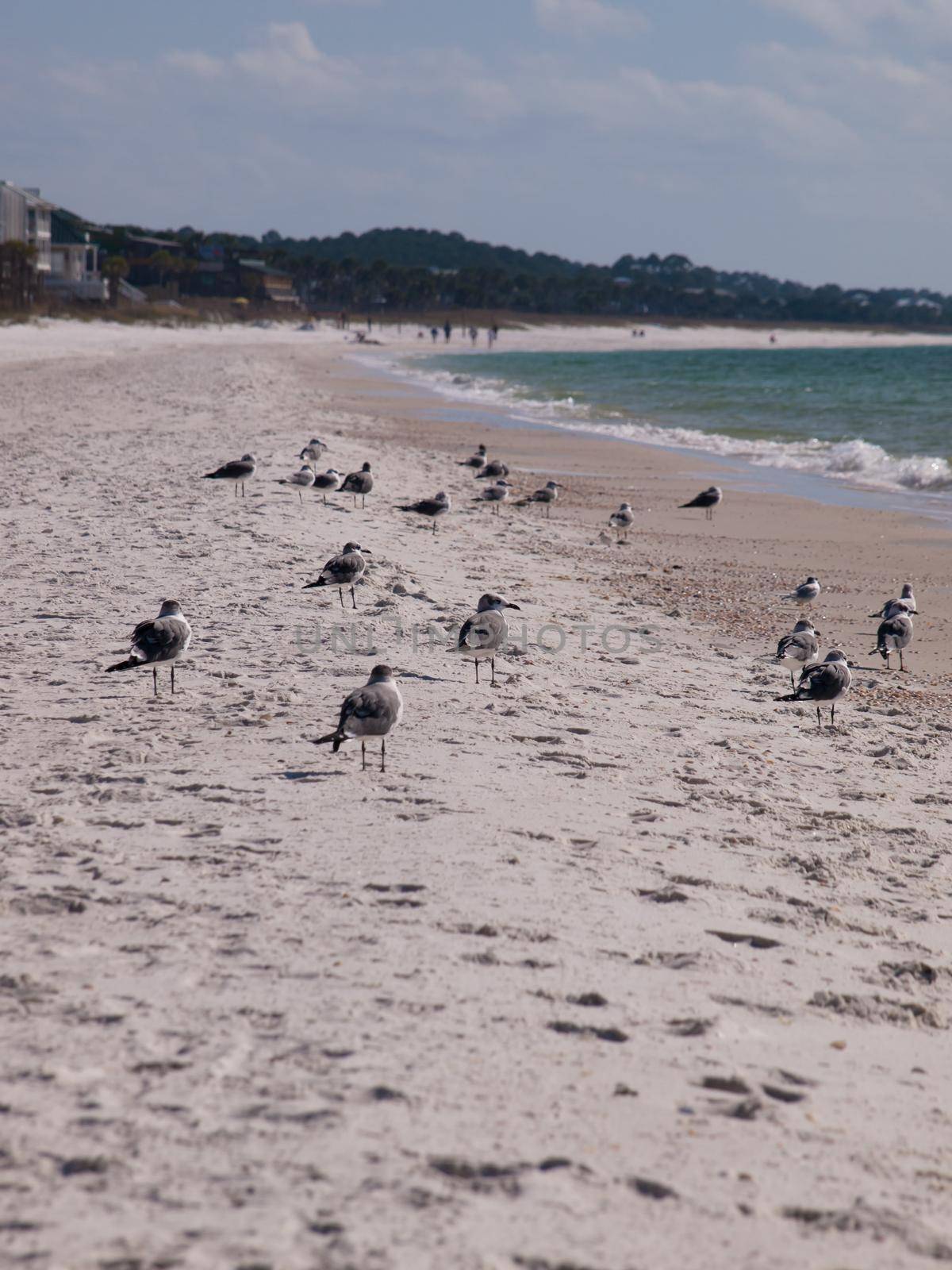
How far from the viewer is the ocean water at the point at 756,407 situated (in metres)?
25.9

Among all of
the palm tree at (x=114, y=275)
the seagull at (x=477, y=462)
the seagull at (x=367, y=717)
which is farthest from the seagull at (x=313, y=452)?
the palm tree at (x=114, y=275)

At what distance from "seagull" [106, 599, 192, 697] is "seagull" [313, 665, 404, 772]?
144 centimetres

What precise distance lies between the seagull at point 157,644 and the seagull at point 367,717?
144 centimetres

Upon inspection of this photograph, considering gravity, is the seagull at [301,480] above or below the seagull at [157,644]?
above

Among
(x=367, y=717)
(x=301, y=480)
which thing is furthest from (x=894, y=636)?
(x=301, y=480)

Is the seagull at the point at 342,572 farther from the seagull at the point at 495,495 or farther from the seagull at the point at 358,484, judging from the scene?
the seagull at the point at 495,495

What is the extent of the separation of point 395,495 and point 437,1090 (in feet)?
46.3

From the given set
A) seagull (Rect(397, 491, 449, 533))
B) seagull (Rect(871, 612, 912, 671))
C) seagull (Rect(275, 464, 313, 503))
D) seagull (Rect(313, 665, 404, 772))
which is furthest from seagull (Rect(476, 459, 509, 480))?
seagull (Rect(313, 665, 404, 772))

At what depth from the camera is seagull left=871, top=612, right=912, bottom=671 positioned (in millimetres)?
10359

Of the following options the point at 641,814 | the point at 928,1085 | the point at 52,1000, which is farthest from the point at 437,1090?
the point at 641,814

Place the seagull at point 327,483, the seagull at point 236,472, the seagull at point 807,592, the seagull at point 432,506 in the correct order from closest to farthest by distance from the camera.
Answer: the seagull at point 807,592, the seagull at point 432,506, the seagull at point 236,472, the seagull at point 327,483

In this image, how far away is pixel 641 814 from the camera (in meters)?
6.45

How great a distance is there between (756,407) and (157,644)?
35.4 m

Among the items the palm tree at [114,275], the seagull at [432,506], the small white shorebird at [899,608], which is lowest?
the small white shorebird at [899,608]
